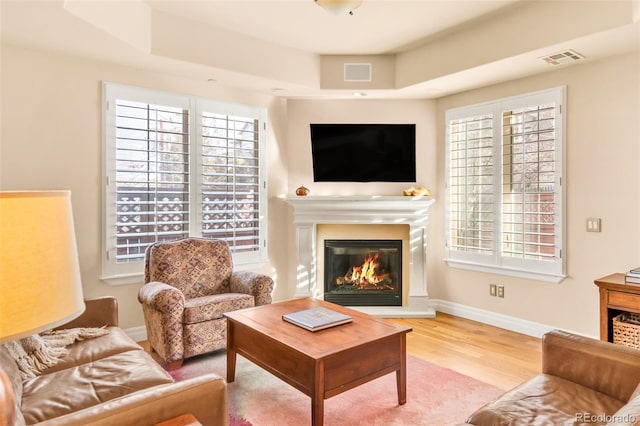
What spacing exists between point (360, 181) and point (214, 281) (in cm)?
209

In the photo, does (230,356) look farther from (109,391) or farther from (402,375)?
(402,375)

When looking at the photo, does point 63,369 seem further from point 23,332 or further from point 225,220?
point 225,220

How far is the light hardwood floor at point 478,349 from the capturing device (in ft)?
10.3

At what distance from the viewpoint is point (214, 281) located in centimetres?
386

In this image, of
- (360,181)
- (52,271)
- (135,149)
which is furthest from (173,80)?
(52,271)

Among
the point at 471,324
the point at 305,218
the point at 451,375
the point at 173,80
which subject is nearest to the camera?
the point at 451,375

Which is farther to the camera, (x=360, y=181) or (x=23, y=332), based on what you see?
(x=360, y=181)

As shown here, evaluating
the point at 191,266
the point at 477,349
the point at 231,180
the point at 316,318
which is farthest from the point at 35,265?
the point at 231,180

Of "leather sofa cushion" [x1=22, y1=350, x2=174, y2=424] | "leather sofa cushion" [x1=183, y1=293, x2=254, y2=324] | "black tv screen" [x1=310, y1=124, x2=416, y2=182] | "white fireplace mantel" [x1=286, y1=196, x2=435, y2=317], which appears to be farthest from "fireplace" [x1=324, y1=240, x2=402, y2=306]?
"leather sofa cushion" [x1=22, y1=350, x2=174, y2=424]

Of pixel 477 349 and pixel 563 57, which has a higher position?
pixel 563 57

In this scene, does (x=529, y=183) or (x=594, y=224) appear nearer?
(x=594, y=224)

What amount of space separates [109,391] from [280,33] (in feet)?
10.8

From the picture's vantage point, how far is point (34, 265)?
2.56ft

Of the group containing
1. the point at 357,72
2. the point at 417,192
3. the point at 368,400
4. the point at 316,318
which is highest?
the point at 357,72
